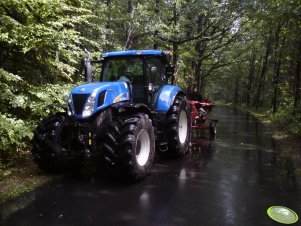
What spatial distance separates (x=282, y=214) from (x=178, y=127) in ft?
12.3

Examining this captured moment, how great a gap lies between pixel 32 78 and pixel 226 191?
5387mm

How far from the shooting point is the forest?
6684 mm

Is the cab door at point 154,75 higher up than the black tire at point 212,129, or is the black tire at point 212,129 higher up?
the cab door at point 154,75

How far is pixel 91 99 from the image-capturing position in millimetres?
5828

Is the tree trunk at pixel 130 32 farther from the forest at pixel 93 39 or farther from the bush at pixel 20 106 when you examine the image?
the bush at pixel 20 106

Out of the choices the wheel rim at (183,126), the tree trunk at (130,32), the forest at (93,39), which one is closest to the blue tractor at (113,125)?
the forest at (93,39)

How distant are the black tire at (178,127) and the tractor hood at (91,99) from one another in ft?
6.02

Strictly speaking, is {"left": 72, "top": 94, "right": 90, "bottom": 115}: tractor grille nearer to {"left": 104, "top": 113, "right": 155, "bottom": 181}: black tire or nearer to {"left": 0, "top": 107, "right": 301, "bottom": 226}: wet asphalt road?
{"left": 104, "top": 113, "right": 155, "bottom": 181}: black tire

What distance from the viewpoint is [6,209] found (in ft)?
14.9

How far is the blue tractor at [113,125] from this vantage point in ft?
18.6

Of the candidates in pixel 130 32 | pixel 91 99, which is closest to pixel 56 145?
pixel 91 99

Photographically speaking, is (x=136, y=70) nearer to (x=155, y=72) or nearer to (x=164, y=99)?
(x=155, y=72)

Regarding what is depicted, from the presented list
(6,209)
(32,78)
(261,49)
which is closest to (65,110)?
(32,78)

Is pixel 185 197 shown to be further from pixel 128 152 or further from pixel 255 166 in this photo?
pixel 255 166
